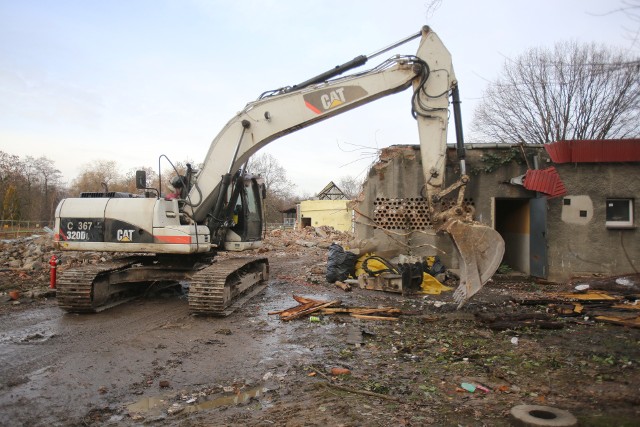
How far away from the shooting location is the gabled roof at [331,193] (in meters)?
57.3

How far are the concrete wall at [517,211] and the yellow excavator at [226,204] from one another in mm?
3627

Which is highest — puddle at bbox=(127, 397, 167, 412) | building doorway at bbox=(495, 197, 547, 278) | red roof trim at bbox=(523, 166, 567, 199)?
red roof trim at bbox=(523, 166, 567, 199)

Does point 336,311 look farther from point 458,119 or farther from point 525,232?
point 525,232

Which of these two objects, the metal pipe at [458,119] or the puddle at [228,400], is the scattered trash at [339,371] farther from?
the metal pipe at [458,119]

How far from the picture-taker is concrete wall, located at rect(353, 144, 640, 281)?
1141 centimetres

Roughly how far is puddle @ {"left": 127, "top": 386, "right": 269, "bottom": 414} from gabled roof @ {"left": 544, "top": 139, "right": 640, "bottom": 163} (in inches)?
403

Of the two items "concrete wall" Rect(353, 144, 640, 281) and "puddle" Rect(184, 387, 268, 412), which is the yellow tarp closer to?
"concrete wall" Rect(353, 144, 640, 281)

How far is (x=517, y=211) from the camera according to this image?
43.8 ft

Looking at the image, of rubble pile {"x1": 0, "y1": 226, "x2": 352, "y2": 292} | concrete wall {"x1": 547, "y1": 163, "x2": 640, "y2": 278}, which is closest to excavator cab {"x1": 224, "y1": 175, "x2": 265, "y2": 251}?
rubble pile {"x1": 0, "y1": 226, "x2": 352, "y2": 292}

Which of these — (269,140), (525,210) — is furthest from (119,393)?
(525,210)

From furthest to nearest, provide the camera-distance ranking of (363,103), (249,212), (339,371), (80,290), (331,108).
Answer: (249,212) < (363,103) < (331,108) < (80,290) < (339,371)

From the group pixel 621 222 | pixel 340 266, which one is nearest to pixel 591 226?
pixel 621 222

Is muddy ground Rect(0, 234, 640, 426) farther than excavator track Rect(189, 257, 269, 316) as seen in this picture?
No

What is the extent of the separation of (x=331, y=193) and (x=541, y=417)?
180 ft
